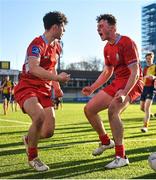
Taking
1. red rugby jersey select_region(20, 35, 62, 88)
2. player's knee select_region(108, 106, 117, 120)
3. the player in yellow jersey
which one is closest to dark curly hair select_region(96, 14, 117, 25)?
red rugby jersey select_region(20, 35, 62, 88)

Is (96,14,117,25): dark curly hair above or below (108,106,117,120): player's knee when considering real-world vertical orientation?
above

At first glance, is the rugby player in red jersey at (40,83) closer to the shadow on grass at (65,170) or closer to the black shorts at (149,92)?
the shadow on grass at (65,170)

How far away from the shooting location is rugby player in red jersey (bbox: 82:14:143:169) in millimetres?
6285

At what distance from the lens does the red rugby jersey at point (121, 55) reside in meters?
6.41

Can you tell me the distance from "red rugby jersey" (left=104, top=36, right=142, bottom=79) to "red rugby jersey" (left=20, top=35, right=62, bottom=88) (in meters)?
0.92

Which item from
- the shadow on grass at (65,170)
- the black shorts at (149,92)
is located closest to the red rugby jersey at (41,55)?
the shadow on grass at (65,170)

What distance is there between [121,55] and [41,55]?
1287mm

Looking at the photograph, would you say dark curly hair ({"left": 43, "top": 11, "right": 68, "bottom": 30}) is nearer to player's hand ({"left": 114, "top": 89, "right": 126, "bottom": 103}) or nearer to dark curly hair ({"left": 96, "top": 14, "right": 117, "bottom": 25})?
dark curly hair ({"left": 96, "top": 14, "right": 117, "bottom": 25})

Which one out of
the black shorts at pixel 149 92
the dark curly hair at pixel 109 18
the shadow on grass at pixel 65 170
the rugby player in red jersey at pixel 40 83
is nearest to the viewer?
the shadow on grass at pixel 65 170

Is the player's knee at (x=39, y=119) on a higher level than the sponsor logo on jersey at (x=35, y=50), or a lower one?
lower

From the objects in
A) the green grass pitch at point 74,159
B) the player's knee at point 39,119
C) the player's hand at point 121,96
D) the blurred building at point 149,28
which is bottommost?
the green grass pitch at point 74,159

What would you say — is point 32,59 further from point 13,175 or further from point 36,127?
point 13,175

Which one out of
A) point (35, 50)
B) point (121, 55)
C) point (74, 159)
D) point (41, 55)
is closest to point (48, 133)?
point (74, 159)

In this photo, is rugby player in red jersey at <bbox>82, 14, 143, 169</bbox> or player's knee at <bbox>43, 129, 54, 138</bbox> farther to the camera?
player's knee at <bbox>43, 129, 54, 138</bbox>
